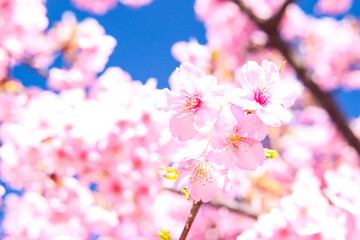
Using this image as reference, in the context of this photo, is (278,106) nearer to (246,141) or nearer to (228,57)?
(246,141)

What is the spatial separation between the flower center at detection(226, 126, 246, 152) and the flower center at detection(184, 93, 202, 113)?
0.16m

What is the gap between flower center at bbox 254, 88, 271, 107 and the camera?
1.28 metres

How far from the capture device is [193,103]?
4.46ft

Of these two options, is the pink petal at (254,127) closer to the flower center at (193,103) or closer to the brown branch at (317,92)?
the flower center at (193,103)

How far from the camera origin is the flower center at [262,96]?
4.21ft

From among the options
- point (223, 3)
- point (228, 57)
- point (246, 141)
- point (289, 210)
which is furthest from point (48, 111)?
point (223, 3)

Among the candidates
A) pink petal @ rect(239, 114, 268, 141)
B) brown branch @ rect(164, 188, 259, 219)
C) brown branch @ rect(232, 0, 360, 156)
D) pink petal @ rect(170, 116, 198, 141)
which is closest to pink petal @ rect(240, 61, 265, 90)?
pink petal @ rect(239, 114, 268, 141)

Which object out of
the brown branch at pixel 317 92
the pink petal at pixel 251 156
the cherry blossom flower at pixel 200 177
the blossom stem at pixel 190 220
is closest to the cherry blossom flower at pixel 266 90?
the pink petal at pixel 251 156

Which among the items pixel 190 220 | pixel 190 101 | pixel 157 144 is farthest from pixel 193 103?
pixel 157 144

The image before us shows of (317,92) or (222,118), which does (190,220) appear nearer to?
(222,118)

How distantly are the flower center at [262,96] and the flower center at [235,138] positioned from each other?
0.13 m

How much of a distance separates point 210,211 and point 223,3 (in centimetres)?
378

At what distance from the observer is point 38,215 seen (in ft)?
15.2

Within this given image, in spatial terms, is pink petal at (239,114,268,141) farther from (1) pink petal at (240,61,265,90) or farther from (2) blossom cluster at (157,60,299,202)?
(1) pink petal at (240,61,265,90)
